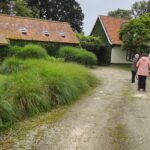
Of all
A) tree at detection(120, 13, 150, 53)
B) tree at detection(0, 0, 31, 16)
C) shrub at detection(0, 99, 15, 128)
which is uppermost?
tree at detection(0, 0, 31, 16)

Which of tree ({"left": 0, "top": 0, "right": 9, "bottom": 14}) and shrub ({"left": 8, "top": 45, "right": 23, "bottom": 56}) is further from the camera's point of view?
tree ({"left": 0, "top": 0, "right": 9, "bottom": 14})

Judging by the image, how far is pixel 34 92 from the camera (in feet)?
36.6

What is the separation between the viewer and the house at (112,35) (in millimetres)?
40678

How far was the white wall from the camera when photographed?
134ft

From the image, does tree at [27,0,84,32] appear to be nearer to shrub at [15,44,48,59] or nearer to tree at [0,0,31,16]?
tree at [0,0,31,16]

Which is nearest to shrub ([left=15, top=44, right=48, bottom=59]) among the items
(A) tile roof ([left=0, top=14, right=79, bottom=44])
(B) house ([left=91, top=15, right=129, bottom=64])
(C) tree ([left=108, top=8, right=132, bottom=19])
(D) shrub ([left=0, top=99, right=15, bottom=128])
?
(A) tile roof ([left=0, top=14, right=79, bottom=44])

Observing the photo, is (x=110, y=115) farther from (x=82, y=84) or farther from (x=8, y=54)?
(x=8, y=54)

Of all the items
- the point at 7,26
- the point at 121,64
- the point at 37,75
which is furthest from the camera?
the point at 121,64

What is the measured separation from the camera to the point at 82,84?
1567 centimetres

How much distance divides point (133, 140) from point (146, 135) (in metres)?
0.58

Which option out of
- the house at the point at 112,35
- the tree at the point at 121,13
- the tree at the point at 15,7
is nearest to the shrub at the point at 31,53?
the house at the point at 112,35

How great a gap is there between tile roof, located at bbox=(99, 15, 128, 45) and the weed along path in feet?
90.1

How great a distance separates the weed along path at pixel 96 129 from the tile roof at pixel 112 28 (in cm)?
2746

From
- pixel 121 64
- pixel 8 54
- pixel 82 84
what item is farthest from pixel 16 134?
pixel 121 64
